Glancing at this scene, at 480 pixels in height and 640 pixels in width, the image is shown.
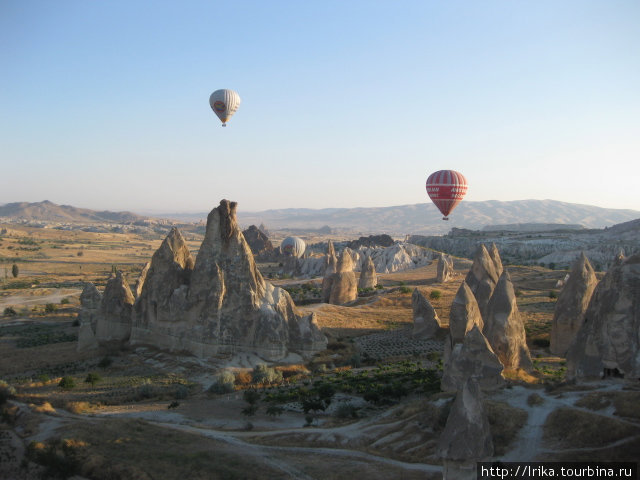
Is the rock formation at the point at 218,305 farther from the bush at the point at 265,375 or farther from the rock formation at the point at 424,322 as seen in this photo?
the rock formation at the point at 424,322

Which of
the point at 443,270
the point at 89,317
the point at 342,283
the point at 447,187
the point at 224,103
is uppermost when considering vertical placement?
the point at 224,103

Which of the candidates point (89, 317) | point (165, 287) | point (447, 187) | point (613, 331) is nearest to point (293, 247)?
point (447, 187)

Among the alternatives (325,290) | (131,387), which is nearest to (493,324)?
(131,387)

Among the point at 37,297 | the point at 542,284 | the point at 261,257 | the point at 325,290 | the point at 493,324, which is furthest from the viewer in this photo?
the point at 261,257

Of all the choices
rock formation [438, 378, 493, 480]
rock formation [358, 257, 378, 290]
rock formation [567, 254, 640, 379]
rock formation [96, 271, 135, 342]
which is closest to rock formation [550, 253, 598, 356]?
rock formation [567, 254, 640, 379]

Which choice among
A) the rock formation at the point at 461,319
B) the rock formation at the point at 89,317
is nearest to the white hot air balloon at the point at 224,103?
the rock formation at the point at 89,317

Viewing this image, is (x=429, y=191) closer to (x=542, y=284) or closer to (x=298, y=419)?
(x=542, y=284)

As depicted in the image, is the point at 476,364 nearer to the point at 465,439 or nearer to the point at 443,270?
the point at 465,439

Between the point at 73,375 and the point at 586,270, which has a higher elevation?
the point at 586,270
